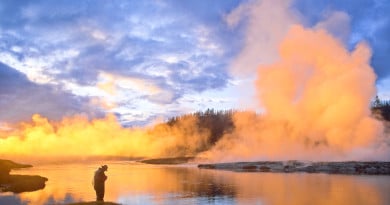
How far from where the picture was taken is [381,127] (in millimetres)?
154625

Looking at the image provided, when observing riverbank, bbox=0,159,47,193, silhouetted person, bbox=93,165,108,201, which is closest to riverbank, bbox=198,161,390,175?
riverbank, bbox=0,159,47,193

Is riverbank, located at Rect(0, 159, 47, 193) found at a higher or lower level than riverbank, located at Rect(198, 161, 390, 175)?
lower

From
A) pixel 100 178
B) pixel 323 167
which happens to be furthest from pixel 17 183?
pixel 323 167

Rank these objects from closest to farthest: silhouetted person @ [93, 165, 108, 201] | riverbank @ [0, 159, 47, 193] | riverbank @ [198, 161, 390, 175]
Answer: silhouetted person @ [93, 165, 108, 201] → riverbank @ [0, 159, 47, 193] → riverbank @ [198, 161, 390, 175]

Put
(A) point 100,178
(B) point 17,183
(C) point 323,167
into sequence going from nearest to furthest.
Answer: (A) point 100,178
(B) point 17,183
(C) point 323,167

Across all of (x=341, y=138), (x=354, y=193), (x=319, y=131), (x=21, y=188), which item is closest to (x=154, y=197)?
(x=354, y=193)

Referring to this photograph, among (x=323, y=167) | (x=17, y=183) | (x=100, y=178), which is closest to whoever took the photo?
(x=100, y=178)

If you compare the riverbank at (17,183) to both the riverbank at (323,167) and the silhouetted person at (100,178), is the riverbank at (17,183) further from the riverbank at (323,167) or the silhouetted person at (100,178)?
the riverbank at (323,167)

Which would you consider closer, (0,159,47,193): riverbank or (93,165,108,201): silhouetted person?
(93,165,108,201): silhouetted person

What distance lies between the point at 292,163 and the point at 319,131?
3741 centimetres

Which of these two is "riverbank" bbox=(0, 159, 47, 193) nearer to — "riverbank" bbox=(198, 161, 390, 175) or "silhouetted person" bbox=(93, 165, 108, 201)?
"silhouetted person" bbox=(93, 165, 108, 201)

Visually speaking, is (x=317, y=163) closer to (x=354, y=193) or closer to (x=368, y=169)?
(x=368, y=169)

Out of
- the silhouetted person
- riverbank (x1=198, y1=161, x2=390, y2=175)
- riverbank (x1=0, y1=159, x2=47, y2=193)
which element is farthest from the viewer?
riverbank (x1=198, y1=161, x2=390, y2=175)

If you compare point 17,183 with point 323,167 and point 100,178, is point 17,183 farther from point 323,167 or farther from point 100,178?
point 323,167
